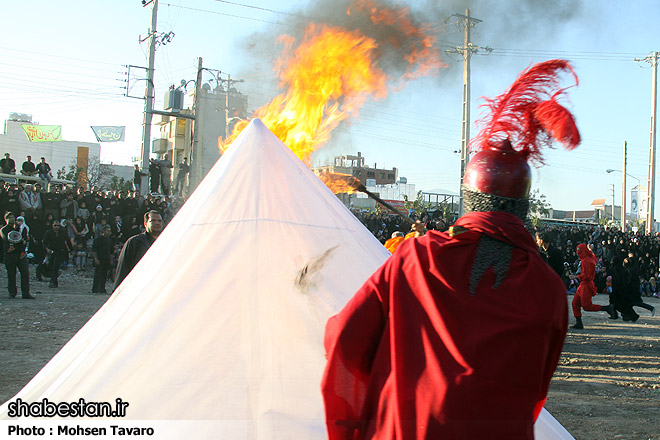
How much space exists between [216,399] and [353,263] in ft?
3.31

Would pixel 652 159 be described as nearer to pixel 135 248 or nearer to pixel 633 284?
pixel 633 284

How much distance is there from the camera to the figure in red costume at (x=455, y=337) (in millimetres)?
1562

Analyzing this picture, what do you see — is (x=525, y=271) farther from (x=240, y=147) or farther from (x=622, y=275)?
(x=622, y=275)

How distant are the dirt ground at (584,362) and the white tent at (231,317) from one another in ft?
10.1

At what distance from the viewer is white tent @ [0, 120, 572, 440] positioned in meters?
2.63

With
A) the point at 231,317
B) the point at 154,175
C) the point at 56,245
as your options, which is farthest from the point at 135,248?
the point at 154,175

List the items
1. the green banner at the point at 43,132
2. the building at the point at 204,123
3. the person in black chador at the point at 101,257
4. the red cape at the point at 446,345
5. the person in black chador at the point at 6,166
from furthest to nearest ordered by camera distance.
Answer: the green banner at the point at 43,132
the building at the point at 204,123
the person in black chador at the point at 6,166
the person in black chador at the point at 101,257
the red cape at the point at 446,345

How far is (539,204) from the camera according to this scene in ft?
180

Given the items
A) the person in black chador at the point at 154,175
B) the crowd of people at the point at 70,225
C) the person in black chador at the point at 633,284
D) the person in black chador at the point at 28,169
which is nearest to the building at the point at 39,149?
the person in black chador at the point at 154,175

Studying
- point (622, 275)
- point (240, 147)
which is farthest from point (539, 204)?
point (240, 147)

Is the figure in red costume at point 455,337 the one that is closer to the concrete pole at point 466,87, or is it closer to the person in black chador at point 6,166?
the person in black chador at point 6,166

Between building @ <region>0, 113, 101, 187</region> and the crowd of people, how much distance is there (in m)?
36.8

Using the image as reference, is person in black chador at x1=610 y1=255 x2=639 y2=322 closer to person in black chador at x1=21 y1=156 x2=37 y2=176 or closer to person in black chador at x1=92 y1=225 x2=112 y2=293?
person in black chador at x1=92 y1=225 x2=112 y2=293

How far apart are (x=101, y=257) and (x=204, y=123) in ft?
82.2
